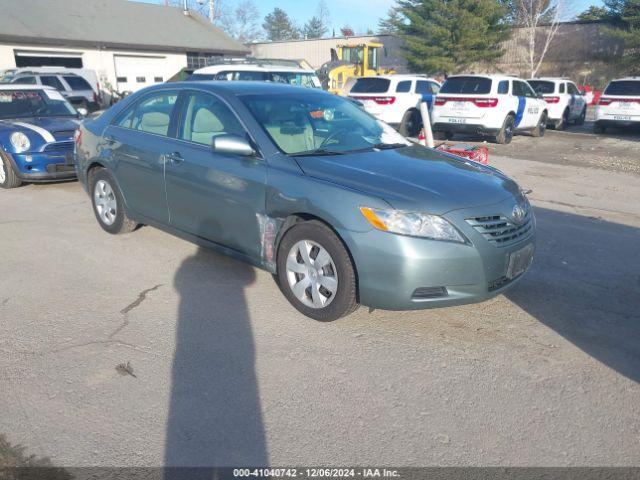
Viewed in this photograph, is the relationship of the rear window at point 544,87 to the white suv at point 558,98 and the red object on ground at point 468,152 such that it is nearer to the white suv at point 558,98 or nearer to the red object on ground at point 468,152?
the white suv at point 558,98

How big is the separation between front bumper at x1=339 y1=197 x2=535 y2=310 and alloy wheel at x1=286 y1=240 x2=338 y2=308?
25 centimetres

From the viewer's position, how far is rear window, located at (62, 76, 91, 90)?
64.0ft

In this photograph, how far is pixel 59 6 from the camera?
29.9m

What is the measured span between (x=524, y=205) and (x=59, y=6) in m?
32.5

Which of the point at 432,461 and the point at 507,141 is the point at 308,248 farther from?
the point at 507,141

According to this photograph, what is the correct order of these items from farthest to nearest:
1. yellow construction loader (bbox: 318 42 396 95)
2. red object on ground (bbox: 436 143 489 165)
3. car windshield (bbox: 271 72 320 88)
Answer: yellow construction loader (bbox: 318 42 396 95), car windshield (bbox: 271 72 320 88), red object on ground (bbox: 436 143 489 165)

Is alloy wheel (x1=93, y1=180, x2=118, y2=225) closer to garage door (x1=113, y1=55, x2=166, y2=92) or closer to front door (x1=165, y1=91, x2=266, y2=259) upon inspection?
front door (x1=165, y1=91, x2=266, y2=259)

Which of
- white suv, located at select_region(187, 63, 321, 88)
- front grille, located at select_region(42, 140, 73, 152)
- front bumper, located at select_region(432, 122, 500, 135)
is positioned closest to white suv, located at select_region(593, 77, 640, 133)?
front bumper, located at select_region(432, 122, 500, 135)

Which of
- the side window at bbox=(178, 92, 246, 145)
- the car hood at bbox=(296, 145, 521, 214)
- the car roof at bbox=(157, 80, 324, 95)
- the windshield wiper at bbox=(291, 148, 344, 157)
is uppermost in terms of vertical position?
the car roof at bbox=(157, 80, 324, 95)

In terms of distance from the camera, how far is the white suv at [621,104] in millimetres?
15898

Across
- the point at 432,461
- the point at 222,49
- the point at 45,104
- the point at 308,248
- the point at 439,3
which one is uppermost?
the point at 439,3

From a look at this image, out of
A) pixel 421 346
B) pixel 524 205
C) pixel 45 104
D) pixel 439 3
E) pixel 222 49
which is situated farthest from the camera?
pixel 439 3

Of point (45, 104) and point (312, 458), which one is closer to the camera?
point (312, 458)

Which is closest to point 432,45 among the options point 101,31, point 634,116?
point 101,31
